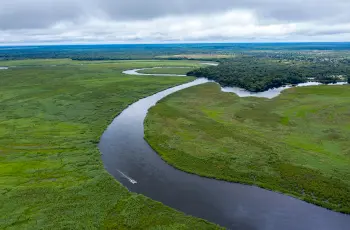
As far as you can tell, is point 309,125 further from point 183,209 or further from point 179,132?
point 183,209

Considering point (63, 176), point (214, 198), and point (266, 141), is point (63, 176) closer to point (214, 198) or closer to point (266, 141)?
point (214, 198)

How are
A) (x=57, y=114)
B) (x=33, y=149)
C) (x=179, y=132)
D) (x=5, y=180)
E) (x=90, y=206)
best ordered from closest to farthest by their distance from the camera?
(x=90, y=206) → (x=5, y=180) → (x=33, y=149) → (x=179, y=132) → (x=57, y=114)

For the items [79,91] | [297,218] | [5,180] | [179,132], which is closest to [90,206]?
[5,180]

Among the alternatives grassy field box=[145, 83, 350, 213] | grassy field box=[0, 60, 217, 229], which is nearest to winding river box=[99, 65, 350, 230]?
grassy field box=[145, 83, 350, 213]

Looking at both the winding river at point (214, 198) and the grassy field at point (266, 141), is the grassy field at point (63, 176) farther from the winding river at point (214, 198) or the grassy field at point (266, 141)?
the grassy field at point (266, 141)

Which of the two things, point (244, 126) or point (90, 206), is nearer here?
point (90, 206)
